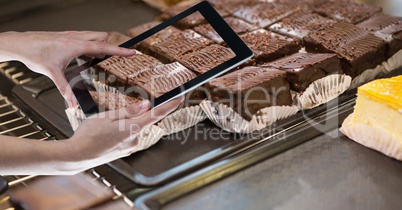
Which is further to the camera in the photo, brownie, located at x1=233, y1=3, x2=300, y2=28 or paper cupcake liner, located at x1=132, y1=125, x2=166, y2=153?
brownie, located at x1=233, y1=3, x2=300, y2=28

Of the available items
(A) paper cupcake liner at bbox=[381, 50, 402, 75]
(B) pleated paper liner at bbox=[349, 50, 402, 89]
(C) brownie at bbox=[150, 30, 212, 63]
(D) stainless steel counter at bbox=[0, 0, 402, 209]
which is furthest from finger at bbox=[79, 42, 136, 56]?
(A) paper cupcake liner at bbox=[381, 50, 402, 75]

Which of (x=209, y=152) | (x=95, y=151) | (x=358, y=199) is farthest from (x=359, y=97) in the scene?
(x=95, y=151)

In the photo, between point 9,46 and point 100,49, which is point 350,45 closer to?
point 100,49

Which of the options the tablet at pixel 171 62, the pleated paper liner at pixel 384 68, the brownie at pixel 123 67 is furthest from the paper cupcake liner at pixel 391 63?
the brownie at pixel 123 67

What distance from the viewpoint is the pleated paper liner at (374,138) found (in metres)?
2.04

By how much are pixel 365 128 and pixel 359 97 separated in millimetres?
113

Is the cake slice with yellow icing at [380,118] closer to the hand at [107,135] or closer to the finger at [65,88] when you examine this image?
the hand at [107,135]

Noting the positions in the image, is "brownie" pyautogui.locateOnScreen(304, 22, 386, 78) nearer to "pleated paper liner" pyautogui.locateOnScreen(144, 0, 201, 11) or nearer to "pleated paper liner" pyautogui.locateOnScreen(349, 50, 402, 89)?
"pleated paper liner" pyautogui.locateOnScreen(349, 50, 402, 89)

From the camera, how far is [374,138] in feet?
6.87

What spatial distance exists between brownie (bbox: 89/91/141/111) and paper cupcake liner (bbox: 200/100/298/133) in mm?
293

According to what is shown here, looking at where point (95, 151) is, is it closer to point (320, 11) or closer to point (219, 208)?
point (219, 208)

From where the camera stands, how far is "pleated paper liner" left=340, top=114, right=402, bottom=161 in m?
2.04

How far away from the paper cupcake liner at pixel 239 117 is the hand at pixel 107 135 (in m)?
0.35

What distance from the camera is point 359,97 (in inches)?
83.2
